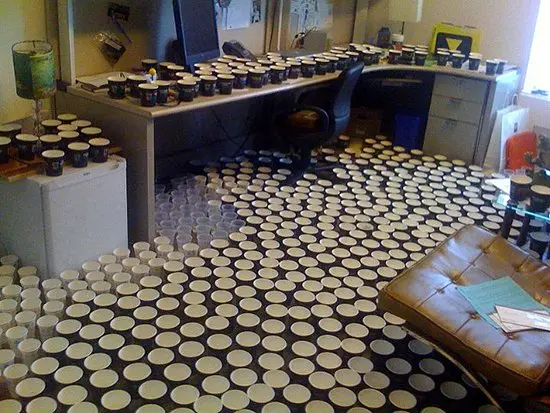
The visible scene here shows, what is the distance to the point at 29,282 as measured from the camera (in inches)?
94.9

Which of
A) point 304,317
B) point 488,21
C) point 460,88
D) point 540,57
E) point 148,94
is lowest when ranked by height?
point 304,317

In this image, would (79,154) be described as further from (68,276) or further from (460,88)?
(460,88)

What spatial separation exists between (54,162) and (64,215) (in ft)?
0.72

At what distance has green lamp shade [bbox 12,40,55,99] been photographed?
248 cm

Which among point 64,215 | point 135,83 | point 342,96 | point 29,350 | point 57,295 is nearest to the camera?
point 29,350

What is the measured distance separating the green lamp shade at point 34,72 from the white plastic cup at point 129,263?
0.79 m

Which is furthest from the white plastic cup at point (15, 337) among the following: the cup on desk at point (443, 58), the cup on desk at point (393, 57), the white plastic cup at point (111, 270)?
the cup on desk at point (443, 58)

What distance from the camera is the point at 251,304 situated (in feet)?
8.05

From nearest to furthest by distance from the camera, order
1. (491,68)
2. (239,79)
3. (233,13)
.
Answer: (239,79) < (233,13) < (491,68)

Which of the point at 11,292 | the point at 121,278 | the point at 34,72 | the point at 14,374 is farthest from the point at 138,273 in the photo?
the point at 34,72

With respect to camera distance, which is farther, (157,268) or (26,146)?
(157,268)

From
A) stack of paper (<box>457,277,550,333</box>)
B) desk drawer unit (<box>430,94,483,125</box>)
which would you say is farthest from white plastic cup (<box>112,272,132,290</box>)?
desk drawer unit (<box>430,94,483,125</box>)

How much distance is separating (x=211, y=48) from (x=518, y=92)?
245 centimetres

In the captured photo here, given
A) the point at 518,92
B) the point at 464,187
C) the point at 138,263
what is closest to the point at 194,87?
the point at 138,263
